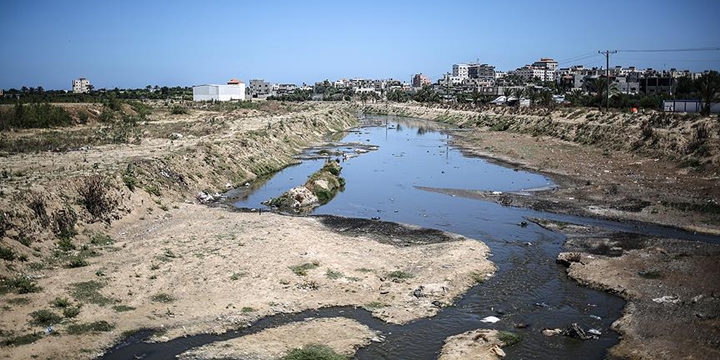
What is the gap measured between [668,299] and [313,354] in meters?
11.0

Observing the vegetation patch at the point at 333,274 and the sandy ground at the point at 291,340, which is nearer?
the sandy ground at the point at 291,340

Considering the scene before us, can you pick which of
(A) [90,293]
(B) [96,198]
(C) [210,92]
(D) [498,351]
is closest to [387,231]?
(D) [498,351]

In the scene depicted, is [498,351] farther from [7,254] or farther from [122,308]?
[7,254]

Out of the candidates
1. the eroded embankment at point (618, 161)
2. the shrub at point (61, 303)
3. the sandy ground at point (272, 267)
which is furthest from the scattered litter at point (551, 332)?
the eroded embankment at point (618, 161)

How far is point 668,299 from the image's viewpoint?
52.0ft

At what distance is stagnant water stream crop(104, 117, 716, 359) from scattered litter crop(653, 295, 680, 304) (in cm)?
109

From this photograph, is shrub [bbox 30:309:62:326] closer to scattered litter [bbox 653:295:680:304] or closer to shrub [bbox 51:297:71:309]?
shrub [bbox 51:297:71:309]

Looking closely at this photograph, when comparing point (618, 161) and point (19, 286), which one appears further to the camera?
point (618, 161)

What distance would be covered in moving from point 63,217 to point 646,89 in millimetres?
126978

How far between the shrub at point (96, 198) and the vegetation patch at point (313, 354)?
13953 mm

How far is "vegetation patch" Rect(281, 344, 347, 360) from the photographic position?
12.5m

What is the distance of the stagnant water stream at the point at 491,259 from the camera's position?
1348cm

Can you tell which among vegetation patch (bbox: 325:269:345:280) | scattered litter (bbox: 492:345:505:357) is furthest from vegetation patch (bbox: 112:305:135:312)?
scattered litter (bbox: 492:345:505:357)

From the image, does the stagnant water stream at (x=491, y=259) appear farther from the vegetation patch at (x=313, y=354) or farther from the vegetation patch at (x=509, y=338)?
the vegetation patch at (x=313, y=354)
